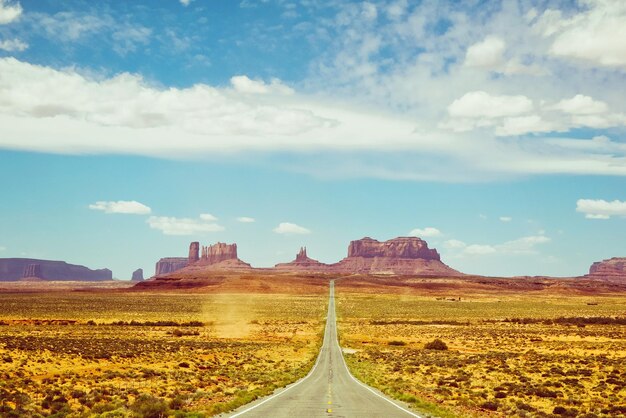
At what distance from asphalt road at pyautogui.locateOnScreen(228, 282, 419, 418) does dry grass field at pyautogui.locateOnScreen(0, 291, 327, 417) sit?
1.24 metres

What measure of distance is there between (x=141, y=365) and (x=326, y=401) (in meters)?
18.7

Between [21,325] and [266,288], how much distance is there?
425 ft

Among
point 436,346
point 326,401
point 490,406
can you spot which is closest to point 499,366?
point 436,346

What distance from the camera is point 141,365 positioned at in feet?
122

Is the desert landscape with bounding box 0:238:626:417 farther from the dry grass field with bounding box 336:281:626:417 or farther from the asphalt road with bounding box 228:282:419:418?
the asphalt road with bounding box 228:282:419:418

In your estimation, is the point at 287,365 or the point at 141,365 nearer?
the point at 141,365

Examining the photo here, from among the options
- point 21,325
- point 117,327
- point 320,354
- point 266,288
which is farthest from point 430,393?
point 266,288

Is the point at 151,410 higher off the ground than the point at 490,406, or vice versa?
the point at 151,410

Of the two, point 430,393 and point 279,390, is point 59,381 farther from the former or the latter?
point 430,393

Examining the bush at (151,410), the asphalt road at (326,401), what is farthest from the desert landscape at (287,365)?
the asphalt road at (326,401)

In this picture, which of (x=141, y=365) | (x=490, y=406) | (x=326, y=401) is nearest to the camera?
(x=326, y=401)

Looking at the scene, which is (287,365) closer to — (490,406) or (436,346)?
(436,346)

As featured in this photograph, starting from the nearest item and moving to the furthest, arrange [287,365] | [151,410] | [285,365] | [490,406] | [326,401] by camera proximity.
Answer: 1. [151,410]
2. [326,401]
3. [490,406]
4. [285,365]
5. [287,365]

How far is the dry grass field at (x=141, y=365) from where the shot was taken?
22734mm
